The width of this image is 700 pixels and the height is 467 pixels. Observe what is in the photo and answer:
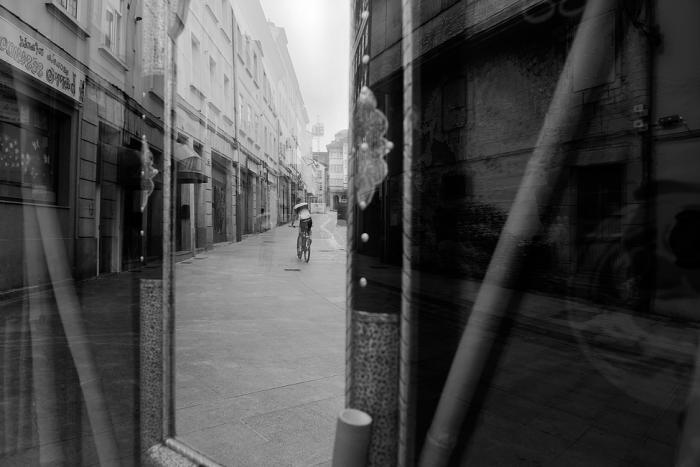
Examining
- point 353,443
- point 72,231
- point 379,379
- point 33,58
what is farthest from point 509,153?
point 33,58

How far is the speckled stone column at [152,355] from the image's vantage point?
1.39 metres

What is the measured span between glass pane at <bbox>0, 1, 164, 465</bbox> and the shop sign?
10 mm

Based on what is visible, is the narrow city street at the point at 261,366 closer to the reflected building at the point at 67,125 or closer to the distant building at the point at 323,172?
the distant building at the point at 323,172

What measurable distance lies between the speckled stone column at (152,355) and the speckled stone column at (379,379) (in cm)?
87

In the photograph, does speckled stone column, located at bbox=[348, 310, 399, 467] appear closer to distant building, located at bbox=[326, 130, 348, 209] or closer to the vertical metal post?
the vertical metal post

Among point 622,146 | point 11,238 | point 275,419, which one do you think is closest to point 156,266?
point 275,419

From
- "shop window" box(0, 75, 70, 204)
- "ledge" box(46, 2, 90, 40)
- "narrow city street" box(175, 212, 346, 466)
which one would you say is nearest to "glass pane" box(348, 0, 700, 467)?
"narrow city street" box(175, 212, 346, 466)

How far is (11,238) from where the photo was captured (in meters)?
4.07

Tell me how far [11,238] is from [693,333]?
524cm

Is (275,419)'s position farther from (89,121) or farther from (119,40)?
(89,121)

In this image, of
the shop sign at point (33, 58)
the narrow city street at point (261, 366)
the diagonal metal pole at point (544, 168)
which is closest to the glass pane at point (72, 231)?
the shop sign at point (33, 58)

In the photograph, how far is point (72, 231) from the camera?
13.1ft

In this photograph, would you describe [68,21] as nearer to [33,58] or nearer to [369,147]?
[33,58]

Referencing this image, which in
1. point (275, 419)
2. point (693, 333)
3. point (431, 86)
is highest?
point (431, 86)
